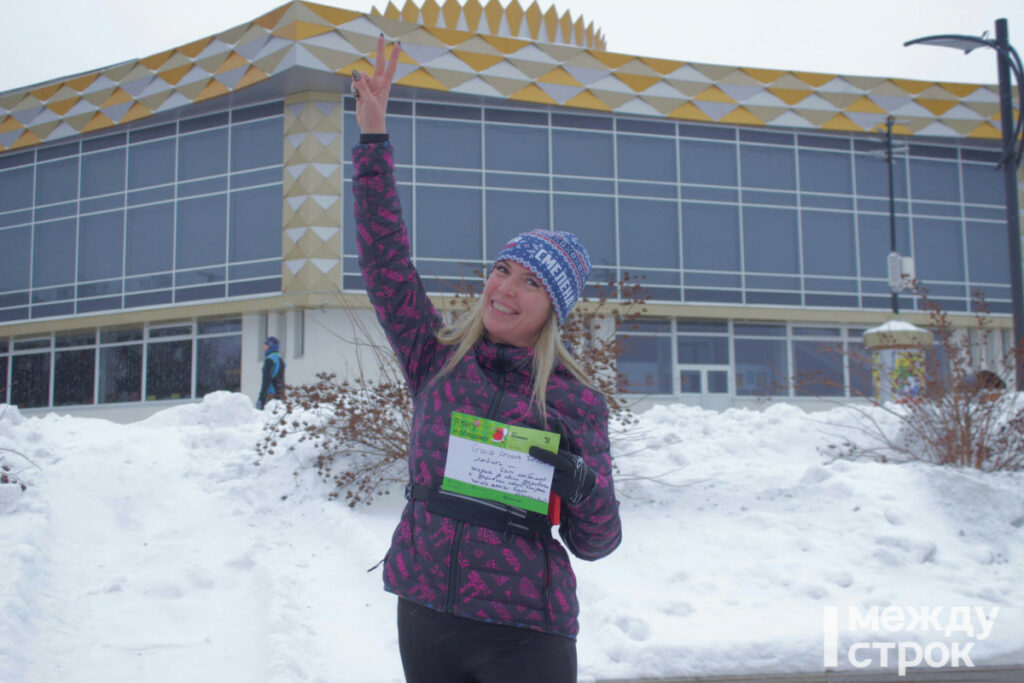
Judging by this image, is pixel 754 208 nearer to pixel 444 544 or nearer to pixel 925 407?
pixel 925 407

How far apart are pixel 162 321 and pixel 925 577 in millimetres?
21593

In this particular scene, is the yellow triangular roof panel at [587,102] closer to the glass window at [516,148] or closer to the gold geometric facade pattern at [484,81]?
the gold geometric facade pattern at [484,81]

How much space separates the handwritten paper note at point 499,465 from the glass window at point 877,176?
88.5 feet

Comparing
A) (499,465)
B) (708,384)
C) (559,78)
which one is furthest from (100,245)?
(499,465)

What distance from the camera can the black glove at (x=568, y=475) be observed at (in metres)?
2.00

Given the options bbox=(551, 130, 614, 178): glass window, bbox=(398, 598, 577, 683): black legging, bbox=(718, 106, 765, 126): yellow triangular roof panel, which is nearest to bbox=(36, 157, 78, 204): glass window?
bbox=(551, 130, 614, 178): glass window

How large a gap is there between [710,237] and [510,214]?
19.9ft

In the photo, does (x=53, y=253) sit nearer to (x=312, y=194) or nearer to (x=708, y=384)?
(x=312, y=194)

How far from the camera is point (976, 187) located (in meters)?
27.4

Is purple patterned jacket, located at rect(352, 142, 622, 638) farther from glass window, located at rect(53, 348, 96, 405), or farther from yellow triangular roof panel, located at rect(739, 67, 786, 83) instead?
yellow triangular roof panel, located at rect(739, 67, 786, 83)

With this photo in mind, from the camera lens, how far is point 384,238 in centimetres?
226

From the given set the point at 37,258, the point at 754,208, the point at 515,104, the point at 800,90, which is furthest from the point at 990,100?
the point at 37,258

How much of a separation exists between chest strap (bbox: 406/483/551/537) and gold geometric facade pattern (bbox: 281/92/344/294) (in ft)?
64.3

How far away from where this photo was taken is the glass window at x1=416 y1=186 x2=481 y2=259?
885 inches
